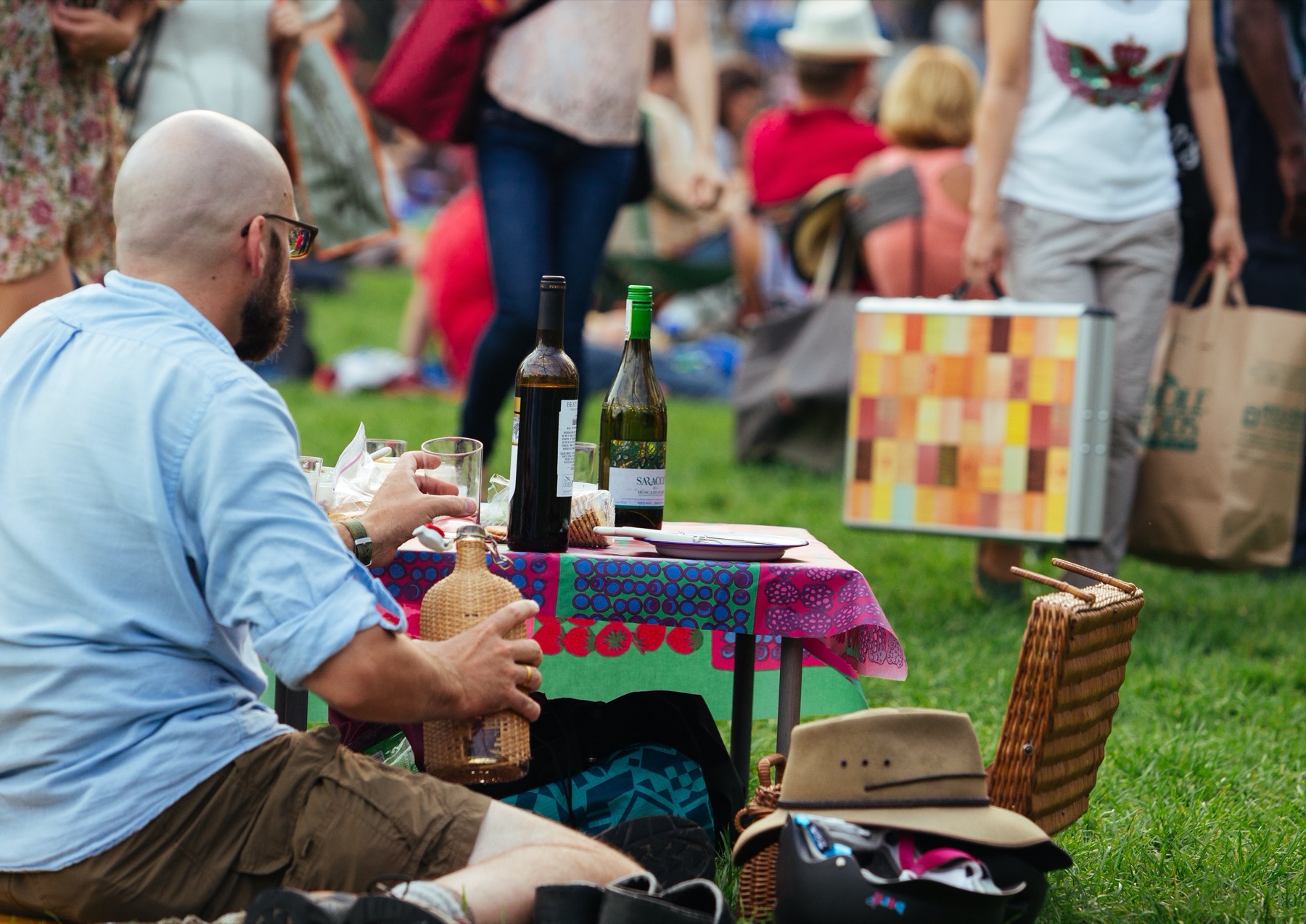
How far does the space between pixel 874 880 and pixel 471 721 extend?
24.2 inches

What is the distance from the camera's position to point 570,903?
2.11 meters

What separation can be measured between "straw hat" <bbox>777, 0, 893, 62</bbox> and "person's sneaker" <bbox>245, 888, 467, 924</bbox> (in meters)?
6.39

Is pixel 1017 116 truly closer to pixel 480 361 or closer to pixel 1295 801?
pixel 480 361

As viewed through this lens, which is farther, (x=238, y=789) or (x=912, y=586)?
(x=912, y=586)

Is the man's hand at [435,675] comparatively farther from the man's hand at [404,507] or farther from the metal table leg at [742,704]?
the metal table leg at [742,704]

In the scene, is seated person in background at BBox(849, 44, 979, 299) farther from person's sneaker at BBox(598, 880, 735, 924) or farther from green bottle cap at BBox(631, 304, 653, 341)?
person's sneaker at BBox(598, 880, 735, 924)

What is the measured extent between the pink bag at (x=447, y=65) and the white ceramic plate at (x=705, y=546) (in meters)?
2.21

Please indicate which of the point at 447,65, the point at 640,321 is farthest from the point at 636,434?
the point at 447,65

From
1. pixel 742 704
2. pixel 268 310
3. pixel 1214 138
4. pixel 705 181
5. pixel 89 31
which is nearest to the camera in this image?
pixel 268 310

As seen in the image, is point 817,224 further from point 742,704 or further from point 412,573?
point 412,573

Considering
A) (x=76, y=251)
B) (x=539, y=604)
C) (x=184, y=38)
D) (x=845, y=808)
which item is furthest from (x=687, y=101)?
(x=845, y=808)

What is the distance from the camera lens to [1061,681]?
97.3 inches

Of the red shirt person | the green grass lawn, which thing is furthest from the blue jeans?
the red shirt person

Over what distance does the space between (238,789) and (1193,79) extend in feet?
13.0
